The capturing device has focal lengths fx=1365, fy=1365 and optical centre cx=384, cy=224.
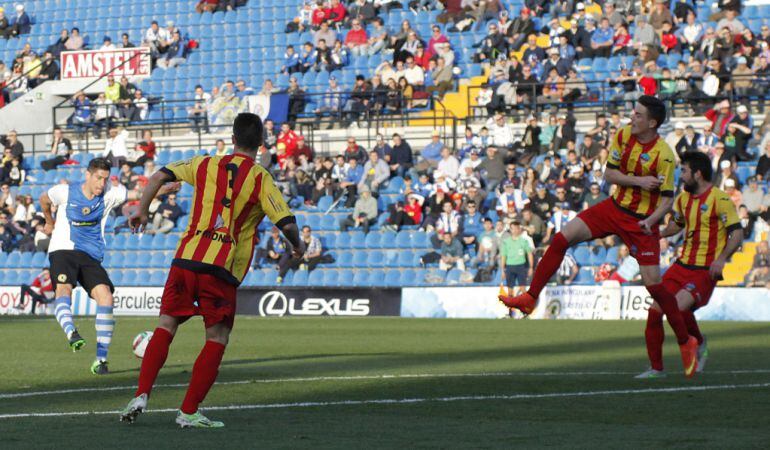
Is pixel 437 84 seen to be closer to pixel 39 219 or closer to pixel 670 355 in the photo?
pixel 39 219

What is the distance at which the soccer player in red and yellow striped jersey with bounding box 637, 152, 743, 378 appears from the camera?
12.2 m

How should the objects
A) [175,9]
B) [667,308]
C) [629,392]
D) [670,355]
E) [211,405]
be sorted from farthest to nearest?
1. [175,9]
2. [670,355]
3. [667,308]
4. [629,392]
5. [211,405]

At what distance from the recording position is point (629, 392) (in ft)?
33.4

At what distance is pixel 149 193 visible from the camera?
8336 mm

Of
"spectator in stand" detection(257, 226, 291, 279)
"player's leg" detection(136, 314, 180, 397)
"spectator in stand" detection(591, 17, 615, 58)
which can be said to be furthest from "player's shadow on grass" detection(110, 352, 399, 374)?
"spectator in stand" detection(591, 17, 615, 58)

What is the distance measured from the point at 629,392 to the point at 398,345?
695 cm

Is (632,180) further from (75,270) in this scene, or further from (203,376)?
(75,270)

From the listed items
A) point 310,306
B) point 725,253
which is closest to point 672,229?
point 725,253

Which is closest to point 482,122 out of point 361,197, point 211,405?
point 361,197

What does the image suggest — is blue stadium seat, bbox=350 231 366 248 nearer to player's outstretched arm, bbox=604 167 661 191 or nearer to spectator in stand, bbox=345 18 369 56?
spectator in stand, bbox=345 18 369 56

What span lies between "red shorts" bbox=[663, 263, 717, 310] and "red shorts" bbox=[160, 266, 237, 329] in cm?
546

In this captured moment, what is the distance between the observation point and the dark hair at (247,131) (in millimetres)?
8117

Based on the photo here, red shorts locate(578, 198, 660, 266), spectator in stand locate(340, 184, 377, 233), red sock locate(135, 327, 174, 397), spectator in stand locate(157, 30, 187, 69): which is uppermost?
spectator in stand locate(157, 30, 187, 69)

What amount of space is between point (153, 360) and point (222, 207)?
1007 millimetres
